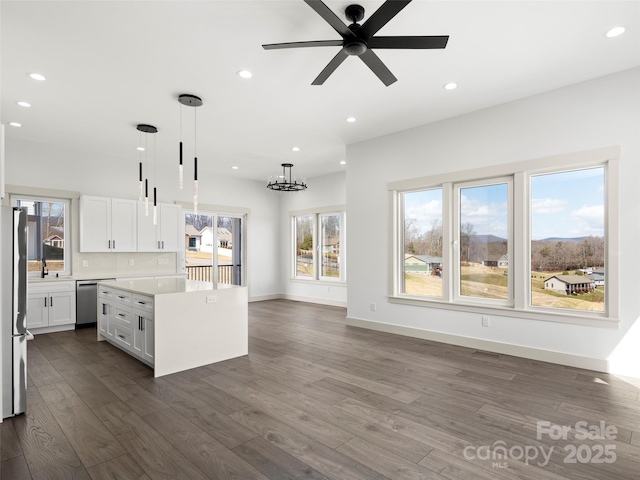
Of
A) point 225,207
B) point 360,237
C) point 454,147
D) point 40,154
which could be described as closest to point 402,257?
point 360,237

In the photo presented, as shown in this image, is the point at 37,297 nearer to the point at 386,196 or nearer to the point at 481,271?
the point at 386,196

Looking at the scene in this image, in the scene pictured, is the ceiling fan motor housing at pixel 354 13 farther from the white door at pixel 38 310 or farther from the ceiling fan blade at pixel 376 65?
the white door at pixel 38 310

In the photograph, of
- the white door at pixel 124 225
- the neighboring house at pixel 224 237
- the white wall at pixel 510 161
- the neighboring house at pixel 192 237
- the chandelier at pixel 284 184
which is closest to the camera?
the white wall at pixel 510 161

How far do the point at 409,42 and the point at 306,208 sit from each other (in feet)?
20.9

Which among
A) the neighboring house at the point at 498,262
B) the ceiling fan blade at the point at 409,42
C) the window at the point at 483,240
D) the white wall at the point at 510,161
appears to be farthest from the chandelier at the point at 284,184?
the ceiling fan blade at the point at 409,42

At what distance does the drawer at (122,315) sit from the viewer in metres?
4.09

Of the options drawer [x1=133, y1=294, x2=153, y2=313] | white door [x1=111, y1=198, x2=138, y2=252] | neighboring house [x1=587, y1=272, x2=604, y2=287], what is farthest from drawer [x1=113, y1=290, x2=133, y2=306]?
neighboring house [x1=587, y1=272, x2=604, y2=287]

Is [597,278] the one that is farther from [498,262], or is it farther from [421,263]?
[421,263]

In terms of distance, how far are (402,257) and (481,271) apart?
1198 millimetres

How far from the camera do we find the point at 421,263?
524cm

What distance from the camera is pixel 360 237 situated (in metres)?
5.77

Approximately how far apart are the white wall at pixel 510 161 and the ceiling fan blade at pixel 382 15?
8.69 ft

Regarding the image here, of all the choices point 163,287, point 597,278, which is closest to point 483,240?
point 597,278

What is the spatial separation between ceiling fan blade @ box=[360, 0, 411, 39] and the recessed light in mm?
1980
